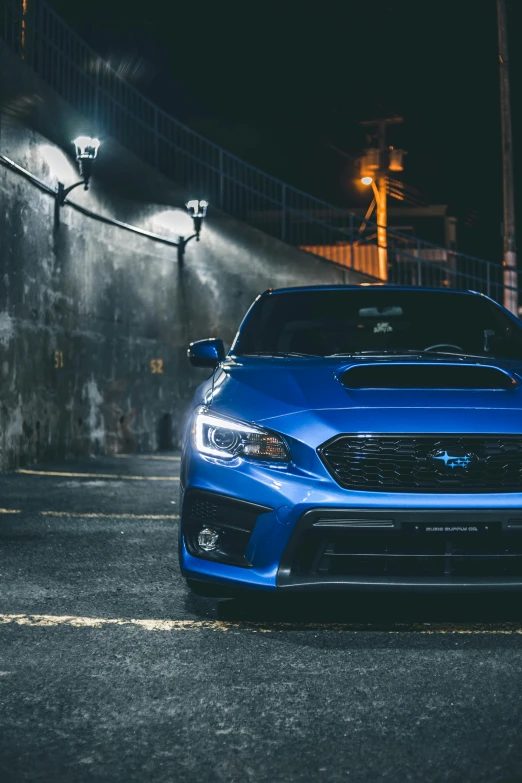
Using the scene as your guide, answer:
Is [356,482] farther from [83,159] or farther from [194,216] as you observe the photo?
[194,216]

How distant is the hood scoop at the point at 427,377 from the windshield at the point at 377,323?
1.06m

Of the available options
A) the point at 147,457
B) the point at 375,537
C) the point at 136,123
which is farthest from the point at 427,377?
the point at 136,123

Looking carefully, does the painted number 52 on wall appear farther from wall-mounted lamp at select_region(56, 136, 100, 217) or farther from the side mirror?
the side mirror

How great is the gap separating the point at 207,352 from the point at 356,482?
1.90m

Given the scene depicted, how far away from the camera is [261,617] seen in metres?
4.38

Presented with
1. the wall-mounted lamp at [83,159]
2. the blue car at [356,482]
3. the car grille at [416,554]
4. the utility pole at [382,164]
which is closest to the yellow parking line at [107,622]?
the blue car at [356,482]

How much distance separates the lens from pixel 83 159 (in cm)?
1266

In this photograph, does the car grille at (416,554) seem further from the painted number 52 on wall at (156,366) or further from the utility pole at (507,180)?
the utility pole at (507,180)

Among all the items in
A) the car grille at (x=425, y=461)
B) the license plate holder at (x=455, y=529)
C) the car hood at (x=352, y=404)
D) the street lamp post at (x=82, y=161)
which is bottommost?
the license plate holder at (x=455, y=529)

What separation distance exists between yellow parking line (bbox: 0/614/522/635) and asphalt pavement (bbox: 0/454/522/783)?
0.5 inches

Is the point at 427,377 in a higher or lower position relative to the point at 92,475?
higher

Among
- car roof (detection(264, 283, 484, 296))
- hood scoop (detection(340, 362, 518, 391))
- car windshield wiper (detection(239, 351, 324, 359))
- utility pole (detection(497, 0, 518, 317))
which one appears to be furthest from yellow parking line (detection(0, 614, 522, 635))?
utility pole (detection(497, 0, 518, 317))

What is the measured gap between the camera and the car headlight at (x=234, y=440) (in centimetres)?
397

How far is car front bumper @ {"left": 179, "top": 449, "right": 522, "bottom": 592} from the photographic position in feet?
12.4
